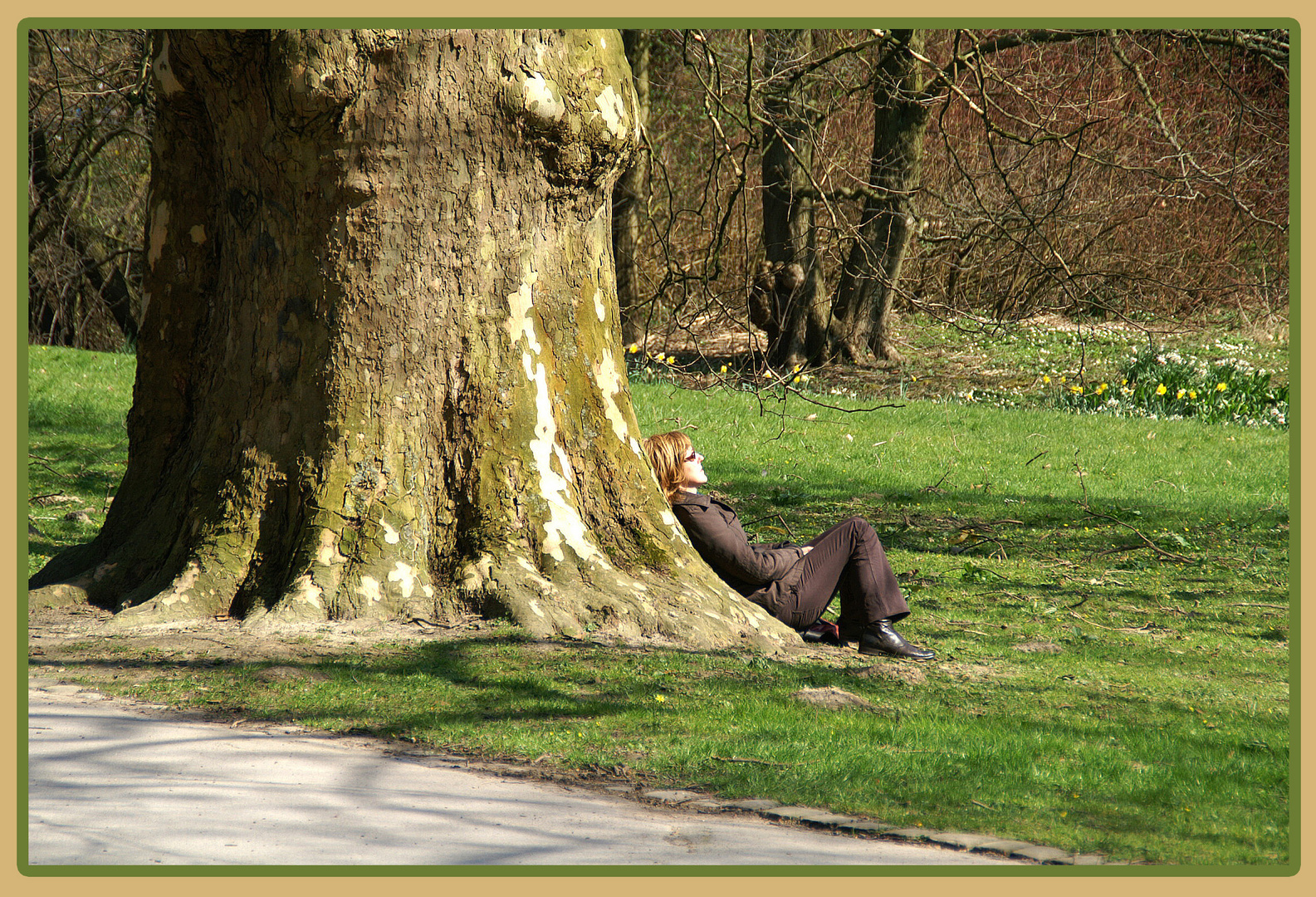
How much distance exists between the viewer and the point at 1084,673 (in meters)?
5.14

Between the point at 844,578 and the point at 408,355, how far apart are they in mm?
2443

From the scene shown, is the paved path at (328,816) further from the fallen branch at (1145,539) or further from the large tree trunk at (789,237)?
the large tree trunk at (789,237)

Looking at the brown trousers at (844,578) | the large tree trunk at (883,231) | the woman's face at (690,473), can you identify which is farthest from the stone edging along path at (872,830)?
the large tree trunk at (883,231)

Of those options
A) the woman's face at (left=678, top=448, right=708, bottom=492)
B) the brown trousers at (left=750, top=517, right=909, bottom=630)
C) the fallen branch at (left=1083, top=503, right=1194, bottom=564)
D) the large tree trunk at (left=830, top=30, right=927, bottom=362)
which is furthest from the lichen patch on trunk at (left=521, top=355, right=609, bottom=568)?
the large tree trunk at (left=830, top=30, right=927, bottom=362)

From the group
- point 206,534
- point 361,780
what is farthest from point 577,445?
point 361,780

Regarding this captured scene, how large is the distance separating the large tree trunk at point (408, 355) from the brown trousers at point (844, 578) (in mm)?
380

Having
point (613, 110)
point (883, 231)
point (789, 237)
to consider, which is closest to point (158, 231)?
point (613, 110)

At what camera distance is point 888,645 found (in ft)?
17.5

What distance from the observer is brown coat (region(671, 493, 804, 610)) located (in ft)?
18.0

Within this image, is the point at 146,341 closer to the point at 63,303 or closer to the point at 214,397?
the point at 214,397

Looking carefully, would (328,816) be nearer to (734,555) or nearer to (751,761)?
(751,761)

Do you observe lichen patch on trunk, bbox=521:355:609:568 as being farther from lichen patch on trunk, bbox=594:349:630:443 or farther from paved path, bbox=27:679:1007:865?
paved path, bbox=27:679:1007:865

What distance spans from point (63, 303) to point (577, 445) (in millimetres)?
17115

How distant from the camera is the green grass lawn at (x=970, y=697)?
363cm
